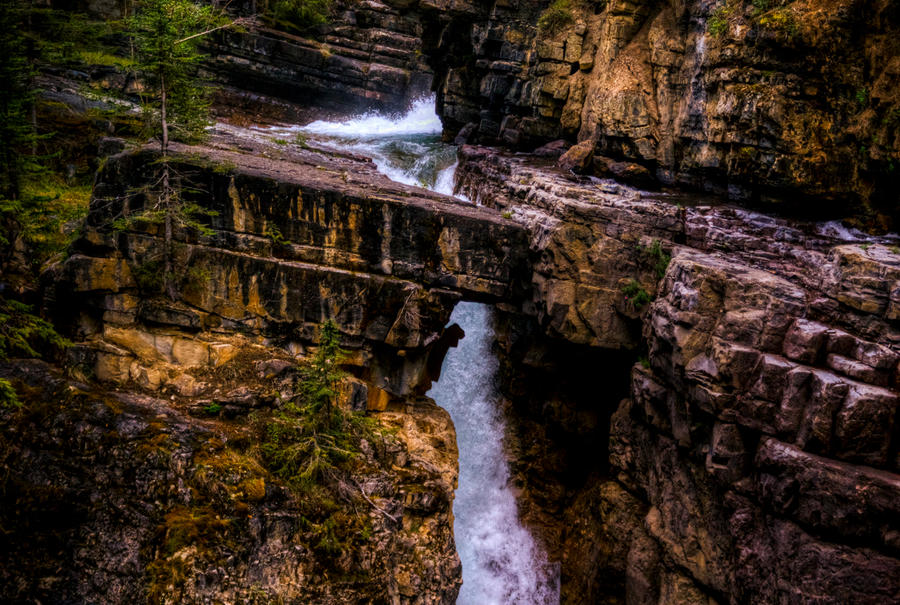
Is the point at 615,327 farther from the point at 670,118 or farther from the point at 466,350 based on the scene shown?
the point at 670,118

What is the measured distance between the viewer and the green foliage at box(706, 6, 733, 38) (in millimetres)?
15406

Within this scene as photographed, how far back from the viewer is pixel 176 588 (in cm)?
1073

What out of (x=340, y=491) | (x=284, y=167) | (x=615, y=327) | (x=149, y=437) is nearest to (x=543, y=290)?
(x=615, y=327)

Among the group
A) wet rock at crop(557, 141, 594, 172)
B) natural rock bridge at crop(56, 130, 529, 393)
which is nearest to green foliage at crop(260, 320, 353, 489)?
natural rock bridge at crop(56, 130, 529, 393)

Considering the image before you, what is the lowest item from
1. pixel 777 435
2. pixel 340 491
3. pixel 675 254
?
pixel 340 491

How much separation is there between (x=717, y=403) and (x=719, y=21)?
36.0 feet

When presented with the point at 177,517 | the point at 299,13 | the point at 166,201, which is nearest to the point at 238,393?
the point at 177,517

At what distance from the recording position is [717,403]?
11.1 m

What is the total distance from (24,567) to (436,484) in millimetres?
8400

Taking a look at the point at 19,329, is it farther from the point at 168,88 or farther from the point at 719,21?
the point at 719,21

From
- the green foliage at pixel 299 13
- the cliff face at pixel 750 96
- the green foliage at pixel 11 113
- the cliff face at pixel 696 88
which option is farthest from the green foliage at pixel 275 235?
the green foliage at pixel 299 13

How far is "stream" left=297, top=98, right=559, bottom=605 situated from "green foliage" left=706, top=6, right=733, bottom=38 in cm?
1041

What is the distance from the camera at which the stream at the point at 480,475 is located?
53.1 feet

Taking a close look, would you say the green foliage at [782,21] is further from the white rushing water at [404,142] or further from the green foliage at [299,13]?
the green foliage at [299,13]
